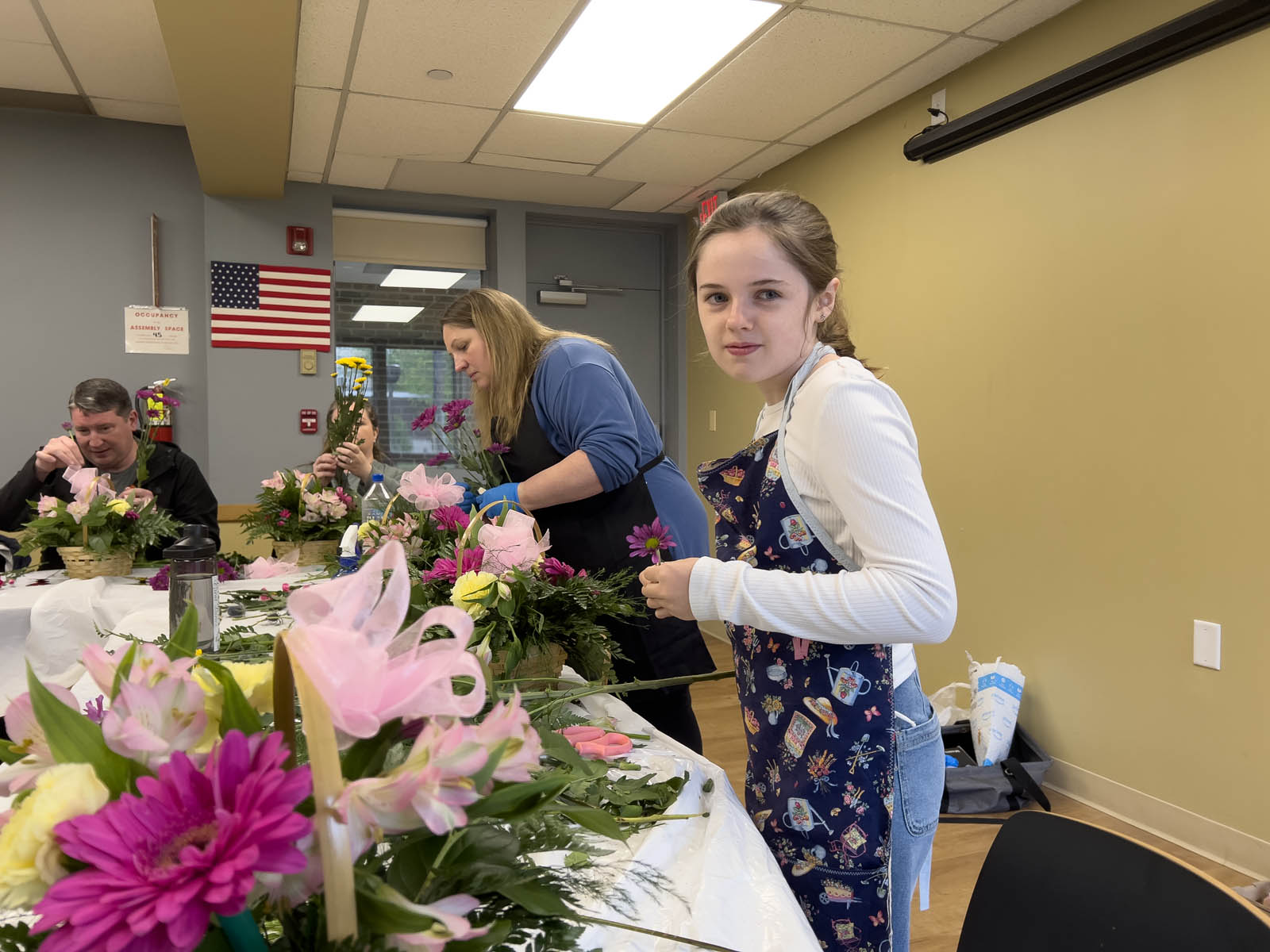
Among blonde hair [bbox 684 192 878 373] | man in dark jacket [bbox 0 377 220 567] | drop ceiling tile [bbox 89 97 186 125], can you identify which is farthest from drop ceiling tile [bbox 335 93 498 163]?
blonde hair [bbox 684 192 878 373]

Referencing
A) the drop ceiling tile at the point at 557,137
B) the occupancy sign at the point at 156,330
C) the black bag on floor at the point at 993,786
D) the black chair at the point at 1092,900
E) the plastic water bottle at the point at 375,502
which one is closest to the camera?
the black chair at the point at 1092,900

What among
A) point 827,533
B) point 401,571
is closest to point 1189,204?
point 827,533

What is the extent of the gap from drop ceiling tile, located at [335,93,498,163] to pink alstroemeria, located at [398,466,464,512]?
→ 2.76 metres

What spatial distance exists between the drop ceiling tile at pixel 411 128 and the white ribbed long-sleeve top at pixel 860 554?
3.35m

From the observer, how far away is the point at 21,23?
334cm

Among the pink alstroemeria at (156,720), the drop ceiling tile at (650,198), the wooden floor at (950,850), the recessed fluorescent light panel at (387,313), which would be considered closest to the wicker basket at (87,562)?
the wooden floor at (950,850)

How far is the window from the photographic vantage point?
5.35 meters

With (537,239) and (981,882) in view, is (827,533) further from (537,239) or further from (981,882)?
(537,239)

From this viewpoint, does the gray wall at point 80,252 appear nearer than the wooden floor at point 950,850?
No

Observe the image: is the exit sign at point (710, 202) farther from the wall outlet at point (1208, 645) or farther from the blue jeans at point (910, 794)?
the blue jeans at point (910, 794)

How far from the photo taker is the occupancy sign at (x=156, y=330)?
4.64 meters

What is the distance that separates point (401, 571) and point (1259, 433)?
8.95 feet

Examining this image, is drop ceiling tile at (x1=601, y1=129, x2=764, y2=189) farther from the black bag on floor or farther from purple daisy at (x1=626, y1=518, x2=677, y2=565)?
purple daisy at (x1=626, y1=518, x2=677, y2=565)

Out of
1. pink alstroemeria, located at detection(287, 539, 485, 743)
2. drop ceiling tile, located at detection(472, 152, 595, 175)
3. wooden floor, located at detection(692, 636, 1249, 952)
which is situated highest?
drop ceiling tile, located at detection(472, 152, 595, 175)
